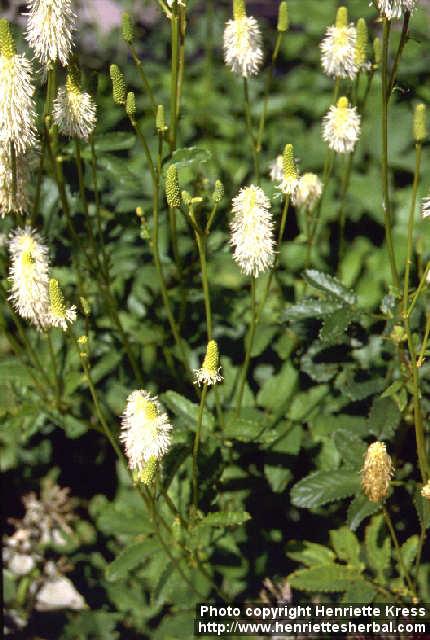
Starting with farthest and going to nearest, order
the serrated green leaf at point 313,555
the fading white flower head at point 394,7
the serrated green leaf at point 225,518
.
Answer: the serrated green leaf at point 313,555 < the serrated green leaf at point 225,518 < the fading white flower head at point 394,7

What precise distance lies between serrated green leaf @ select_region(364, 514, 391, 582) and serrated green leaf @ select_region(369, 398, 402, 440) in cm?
29

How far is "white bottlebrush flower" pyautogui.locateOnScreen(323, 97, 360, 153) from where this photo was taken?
167 centimetres

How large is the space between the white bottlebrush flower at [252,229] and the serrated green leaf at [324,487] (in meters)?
0.52

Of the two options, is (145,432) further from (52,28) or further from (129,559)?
(52,28)

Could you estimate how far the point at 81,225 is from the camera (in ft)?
7.17

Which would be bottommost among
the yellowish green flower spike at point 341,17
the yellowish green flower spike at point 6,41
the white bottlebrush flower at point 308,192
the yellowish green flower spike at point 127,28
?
the white bottlebrush flower at point 308,192

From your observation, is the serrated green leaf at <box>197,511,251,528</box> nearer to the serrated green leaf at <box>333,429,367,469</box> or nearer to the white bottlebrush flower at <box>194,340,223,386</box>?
the serrated green leaf at <box>333,429,367,469</box>

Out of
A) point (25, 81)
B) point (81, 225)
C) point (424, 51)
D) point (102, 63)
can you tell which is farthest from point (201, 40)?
point (25, 81)

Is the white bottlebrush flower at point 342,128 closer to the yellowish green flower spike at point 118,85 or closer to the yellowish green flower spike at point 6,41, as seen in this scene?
the yellowish green flower spike at point 118,85

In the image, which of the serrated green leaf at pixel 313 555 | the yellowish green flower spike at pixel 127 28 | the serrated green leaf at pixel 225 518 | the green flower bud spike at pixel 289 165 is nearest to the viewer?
the green flower bud spike at pixel 289 165

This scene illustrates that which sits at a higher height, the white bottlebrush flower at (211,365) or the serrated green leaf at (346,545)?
the white bottlebrush flower at (211,365)

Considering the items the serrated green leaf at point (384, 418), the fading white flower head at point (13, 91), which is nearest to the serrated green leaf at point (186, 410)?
the serrated green leaf at point (384, 418)

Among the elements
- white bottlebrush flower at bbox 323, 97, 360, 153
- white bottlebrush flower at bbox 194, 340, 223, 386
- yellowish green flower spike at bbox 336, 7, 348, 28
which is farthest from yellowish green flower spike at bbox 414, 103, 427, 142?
white bottlebrush flower at bbox 194, 340, 223, 386

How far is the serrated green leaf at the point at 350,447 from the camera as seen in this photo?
68.2 inches
